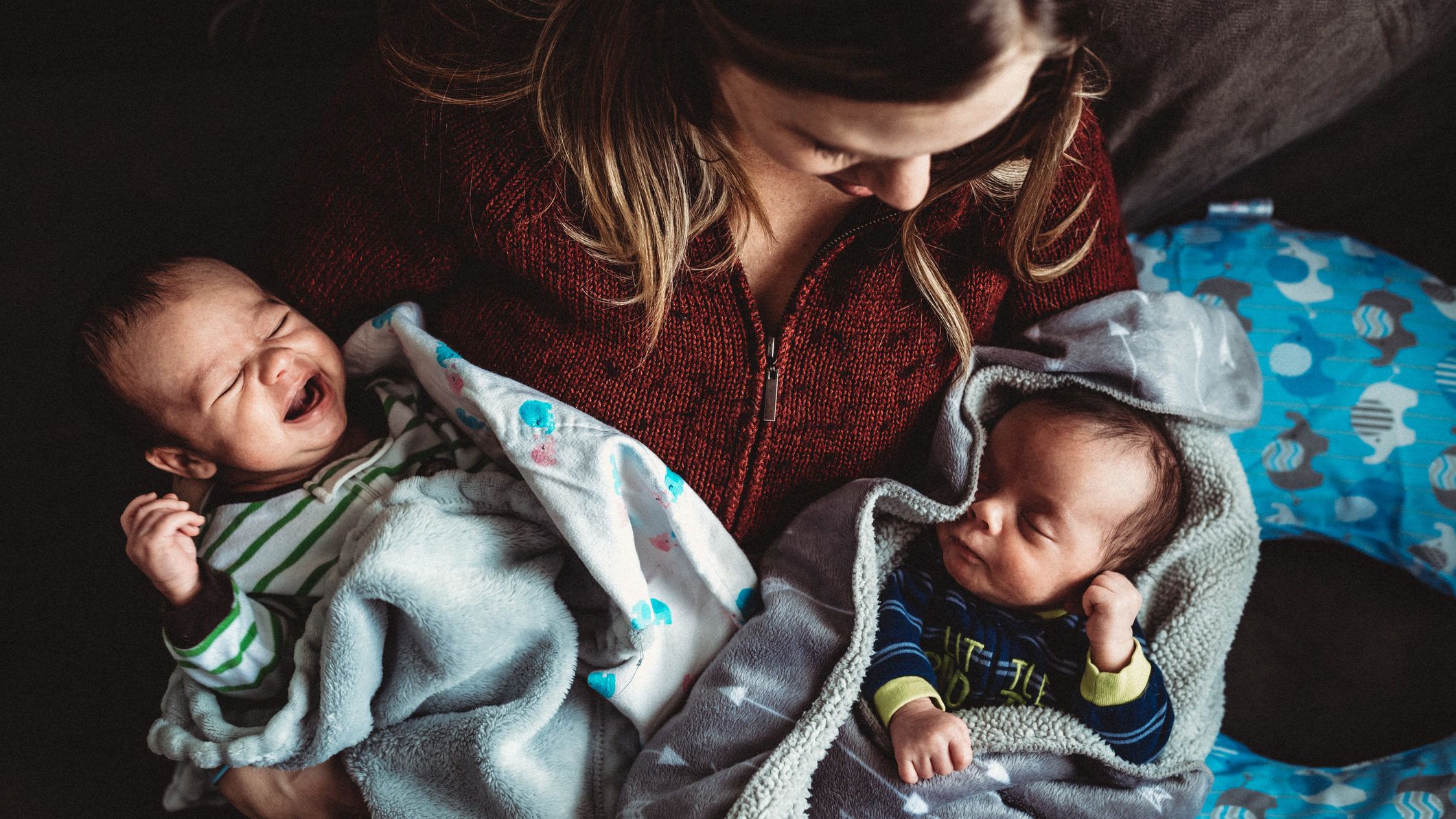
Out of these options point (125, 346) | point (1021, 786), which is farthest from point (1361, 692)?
point (125, 346)

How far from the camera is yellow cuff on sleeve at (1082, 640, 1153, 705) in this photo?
1007 mm

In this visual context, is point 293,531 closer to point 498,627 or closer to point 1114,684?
point 498,627

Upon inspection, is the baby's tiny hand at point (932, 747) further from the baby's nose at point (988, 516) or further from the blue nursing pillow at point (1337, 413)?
the blue nursing pillow at point (1337, 413)

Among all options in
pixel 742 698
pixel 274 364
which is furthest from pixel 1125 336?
pixel 274 364

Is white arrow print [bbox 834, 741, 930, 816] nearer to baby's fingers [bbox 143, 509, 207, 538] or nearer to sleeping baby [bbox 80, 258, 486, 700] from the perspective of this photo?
sleeping baby [bbox 80, 258, 486, 700]

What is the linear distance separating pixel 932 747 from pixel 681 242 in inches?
22.6

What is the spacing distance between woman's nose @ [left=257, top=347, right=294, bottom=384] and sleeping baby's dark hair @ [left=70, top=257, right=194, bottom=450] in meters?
0.11

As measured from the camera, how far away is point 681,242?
0.94 m

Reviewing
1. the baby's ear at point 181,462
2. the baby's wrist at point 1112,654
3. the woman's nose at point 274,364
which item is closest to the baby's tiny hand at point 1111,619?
the baby's wrist at point 1112,654

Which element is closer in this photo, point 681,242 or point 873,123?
point 873,123

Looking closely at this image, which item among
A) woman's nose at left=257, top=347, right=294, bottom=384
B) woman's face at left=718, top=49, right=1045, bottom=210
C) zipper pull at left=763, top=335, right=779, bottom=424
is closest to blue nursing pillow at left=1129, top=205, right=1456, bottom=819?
zipper pull at left=763, top=335, right=779, bottom=424

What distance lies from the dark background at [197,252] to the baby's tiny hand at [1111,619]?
1.29 ft

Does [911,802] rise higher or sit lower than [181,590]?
lower

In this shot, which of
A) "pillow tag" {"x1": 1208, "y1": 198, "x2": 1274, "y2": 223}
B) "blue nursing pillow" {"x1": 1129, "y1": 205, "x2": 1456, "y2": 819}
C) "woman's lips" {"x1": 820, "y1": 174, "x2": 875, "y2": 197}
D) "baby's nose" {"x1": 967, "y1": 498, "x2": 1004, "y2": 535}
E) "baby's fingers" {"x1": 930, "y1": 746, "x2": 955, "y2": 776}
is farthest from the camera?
"pillow tag" {"x1": 1208, "y1": 198, "x2": 1274, "y2": 223}
